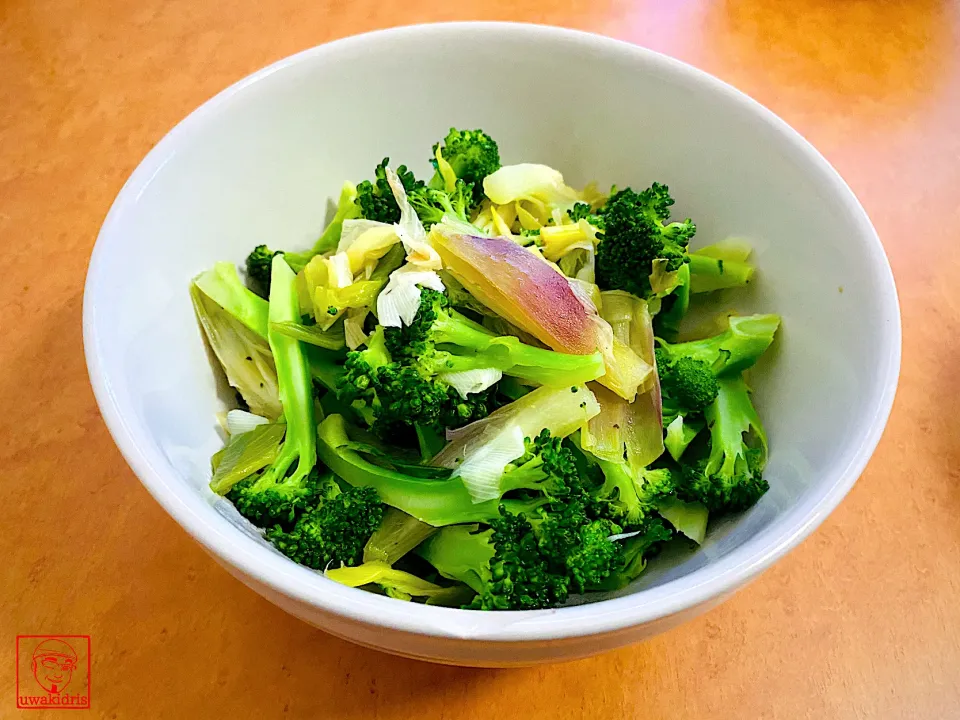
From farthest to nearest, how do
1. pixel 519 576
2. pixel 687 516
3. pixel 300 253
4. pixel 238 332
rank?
pixel 300 253, pixel 238 332, pixel 687 516, pixel 519 576

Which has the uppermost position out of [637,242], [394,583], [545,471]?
[637,242]

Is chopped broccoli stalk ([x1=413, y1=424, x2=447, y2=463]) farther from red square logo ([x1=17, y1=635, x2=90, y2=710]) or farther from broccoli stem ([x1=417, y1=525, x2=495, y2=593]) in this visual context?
red square logo ([x1=17, y1=635, x2=90, y2=710])

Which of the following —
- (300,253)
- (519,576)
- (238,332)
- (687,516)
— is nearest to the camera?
(519,576)

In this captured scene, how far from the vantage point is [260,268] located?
3.26 ft

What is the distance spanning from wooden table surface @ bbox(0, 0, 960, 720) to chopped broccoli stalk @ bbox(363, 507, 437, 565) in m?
0.17

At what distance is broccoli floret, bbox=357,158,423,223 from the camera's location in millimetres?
963

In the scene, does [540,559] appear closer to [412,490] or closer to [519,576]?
[519,576]

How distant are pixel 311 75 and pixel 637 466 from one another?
0.65 metres

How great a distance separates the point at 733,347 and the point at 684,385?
94mm

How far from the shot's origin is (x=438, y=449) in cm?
85

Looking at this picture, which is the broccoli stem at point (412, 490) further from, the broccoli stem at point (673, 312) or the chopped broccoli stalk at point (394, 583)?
the broccoli stem at point (673, 312)

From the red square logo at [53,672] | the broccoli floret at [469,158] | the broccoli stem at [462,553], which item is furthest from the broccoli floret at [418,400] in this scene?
the red square logo at [53,672]

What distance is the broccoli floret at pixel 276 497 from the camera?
0.78m

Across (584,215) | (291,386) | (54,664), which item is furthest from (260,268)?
(54,664)
